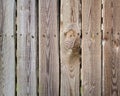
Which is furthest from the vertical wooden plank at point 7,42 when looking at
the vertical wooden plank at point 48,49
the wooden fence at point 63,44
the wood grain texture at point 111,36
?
the wood grain texture at point 111,36

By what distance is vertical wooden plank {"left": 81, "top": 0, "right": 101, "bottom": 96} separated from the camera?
93.6 inches

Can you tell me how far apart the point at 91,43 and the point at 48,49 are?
0.36 meters

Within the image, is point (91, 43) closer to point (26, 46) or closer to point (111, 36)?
point (111, 36)

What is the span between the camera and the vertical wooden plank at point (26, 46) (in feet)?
7.82

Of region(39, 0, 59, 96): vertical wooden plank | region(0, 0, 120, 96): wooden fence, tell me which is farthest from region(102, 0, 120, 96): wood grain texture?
region(39, 0, 59, 96): vertical wooden plank

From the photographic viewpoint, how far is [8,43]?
239 cm

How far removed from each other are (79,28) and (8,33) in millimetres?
596

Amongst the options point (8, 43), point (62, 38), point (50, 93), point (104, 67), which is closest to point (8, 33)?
point (8, 43)

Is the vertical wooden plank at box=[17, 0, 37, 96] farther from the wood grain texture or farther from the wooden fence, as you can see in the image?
the wood grain texture

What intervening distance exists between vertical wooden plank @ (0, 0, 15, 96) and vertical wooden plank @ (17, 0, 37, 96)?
2.0 inches

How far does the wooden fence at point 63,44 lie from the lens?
7.80ft

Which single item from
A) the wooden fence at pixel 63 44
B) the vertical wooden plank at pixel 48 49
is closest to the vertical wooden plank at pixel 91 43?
the wooden fence at pixel 63 44

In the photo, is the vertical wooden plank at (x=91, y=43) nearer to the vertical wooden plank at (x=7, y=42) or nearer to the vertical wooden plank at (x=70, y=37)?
the vertical wooden plank at (x=70, y=37)

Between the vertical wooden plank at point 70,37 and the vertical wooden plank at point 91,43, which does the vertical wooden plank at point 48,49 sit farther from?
the vertical wooden plank at point 91,43
